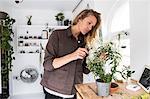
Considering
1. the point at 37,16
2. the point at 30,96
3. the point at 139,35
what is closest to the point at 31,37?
the point at 37,16

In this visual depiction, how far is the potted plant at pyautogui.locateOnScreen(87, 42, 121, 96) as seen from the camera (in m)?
1.31

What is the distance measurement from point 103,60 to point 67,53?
40 cm

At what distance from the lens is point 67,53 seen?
1627 mm

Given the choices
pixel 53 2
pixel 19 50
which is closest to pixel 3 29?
pixel 19 50

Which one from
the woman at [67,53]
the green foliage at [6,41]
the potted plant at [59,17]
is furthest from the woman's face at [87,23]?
the potted plant at [59,17]

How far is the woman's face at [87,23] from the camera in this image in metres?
1.58

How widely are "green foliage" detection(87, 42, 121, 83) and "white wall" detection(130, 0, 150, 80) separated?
3.56ft

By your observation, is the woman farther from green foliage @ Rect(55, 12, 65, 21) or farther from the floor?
green foliage @ Rect(55, 12, 65, 21)

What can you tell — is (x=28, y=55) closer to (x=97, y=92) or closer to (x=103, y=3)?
(x=103, y=3)

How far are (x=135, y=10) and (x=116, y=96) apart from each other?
1.41 meters

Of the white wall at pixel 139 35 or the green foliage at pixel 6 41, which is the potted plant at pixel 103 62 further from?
the green foliage at pixel 6 41

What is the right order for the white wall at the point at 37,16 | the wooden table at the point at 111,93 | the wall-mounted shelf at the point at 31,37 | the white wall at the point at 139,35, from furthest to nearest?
1. the white wall at the point at 37,16
2. the wall-mounted shelf at the point at 31,37
3. the white wall at the point at 139,35
4. the wooden table at the point at 111,93

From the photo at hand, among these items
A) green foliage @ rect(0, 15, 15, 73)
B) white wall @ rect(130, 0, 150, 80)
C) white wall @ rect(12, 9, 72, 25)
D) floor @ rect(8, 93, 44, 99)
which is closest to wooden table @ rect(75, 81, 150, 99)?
white wall @ rect(130, 0, 150, 80)

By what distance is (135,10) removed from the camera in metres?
2.42
